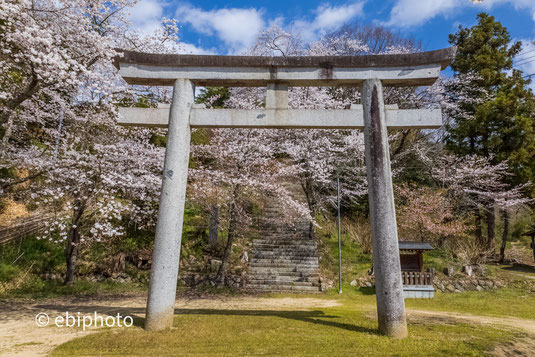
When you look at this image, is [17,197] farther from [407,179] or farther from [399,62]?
[407,179]

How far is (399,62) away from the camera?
212 inches

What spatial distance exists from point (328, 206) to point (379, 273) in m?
13.7

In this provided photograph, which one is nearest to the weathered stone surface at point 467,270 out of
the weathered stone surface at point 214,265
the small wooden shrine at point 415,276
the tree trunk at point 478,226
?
the small wooden shrine at point 415,276

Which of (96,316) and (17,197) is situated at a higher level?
(17,197)

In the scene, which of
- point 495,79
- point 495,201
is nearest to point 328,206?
point 495,201

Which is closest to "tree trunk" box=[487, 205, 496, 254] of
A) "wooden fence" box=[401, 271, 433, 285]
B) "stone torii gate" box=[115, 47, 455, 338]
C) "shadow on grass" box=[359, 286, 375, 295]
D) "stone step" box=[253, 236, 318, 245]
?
"wooden fence" box=[401, 271, 433, 285]

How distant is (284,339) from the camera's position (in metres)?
4.30

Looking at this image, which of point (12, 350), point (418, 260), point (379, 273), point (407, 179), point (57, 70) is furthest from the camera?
point (407, 179)

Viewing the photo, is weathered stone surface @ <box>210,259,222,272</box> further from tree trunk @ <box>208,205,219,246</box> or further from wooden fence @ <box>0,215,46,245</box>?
wooden fence @ <box>0,215,46,245</box>

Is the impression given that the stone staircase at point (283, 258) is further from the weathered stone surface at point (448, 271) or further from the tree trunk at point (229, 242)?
the weathered stone surface at point (448, 271)

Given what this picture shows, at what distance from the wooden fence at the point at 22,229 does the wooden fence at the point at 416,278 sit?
13.4 meters

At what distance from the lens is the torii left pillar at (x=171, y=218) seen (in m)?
4.82

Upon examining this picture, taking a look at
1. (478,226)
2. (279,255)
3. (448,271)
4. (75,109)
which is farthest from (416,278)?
(75,109)

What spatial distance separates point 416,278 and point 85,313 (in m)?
10.0
